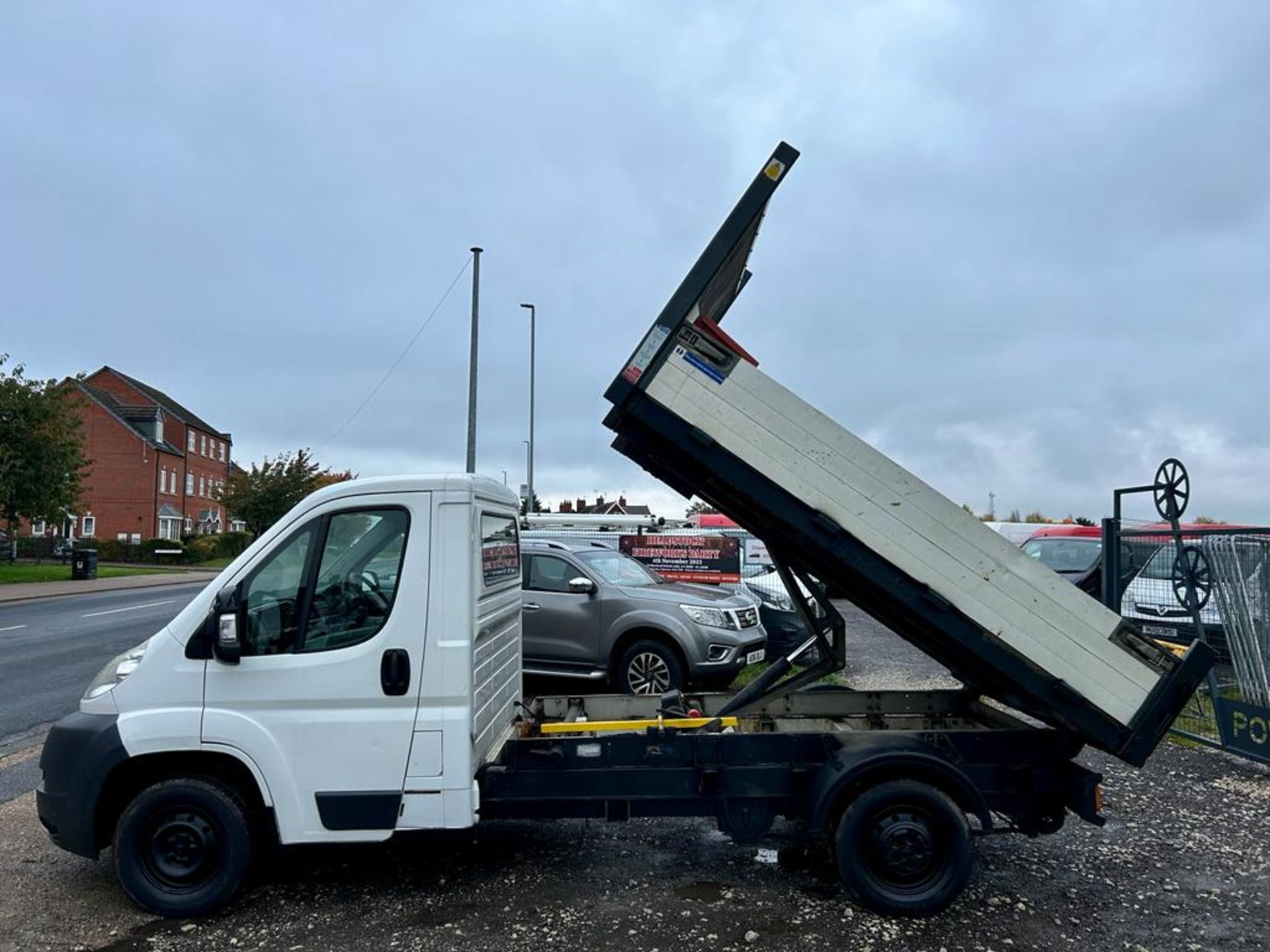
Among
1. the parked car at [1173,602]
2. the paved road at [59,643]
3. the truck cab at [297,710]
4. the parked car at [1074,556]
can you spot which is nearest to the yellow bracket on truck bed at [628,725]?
the truck cab at [297,710]

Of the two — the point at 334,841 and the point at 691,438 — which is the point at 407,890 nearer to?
the point at 334,841

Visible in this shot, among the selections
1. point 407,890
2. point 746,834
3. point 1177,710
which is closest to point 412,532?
point 407,890

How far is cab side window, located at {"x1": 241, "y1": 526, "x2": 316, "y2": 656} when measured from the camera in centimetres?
418

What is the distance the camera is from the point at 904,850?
13.9ft

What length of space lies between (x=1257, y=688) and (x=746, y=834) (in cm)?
517

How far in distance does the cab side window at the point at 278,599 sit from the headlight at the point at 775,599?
6.99 metres

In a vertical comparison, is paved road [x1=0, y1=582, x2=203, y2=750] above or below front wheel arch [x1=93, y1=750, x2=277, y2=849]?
below

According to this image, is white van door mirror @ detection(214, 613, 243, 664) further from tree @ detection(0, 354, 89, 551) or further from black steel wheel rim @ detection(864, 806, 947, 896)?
tree @ detection(0, 354, 89, 551)

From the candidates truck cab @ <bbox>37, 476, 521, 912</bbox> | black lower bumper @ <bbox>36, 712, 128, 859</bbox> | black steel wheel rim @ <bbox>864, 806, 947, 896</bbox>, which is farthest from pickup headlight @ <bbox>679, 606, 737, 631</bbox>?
black lower bumper @ <bbox>36, 712, 128, 859</bbox>

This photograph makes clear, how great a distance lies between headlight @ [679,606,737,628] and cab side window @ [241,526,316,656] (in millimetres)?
5202

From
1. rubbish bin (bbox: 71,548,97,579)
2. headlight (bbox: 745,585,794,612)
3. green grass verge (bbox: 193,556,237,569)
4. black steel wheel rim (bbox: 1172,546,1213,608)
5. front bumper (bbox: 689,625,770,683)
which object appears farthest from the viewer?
green grass verge (bbox: 193,556,237,569)

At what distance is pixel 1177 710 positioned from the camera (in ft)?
13.1

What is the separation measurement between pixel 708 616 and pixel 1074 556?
928cm

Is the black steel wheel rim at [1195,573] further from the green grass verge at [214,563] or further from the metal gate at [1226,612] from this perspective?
the green grass verge at [214,563]
